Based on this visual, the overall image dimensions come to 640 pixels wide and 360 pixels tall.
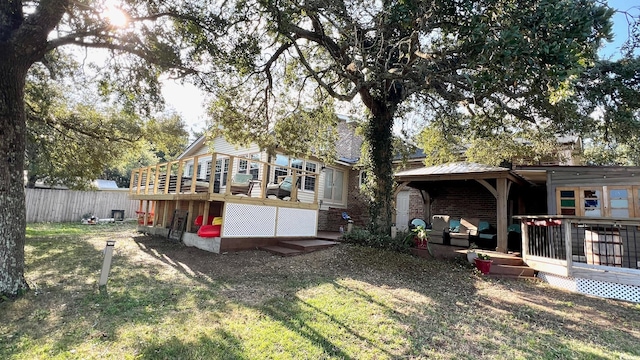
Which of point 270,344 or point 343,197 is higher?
point 343,197

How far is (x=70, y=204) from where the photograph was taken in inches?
661

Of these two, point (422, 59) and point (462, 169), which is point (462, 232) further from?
point (422, 59)

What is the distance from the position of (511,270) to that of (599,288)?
5.11 feet

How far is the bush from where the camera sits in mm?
8766

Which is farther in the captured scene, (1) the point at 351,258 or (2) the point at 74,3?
(1) the point at 351,258

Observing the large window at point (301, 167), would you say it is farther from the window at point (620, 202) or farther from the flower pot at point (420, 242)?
the window at point (620, 202)

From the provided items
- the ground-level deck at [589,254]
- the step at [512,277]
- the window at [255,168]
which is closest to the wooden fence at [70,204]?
the window at [255,168]

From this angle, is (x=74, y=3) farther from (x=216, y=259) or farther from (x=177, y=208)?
(x=177, y=208)

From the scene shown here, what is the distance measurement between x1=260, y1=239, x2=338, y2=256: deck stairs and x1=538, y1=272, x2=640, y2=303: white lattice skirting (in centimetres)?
561

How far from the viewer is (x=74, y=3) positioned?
5215 millimetres

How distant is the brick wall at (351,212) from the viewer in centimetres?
1477

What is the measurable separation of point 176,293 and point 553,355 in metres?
5.20

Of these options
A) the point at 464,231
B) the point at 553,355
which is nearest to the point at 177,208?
the point at 464,231

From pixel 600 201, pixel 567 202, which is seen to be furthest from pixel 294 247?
pixel 600 201
